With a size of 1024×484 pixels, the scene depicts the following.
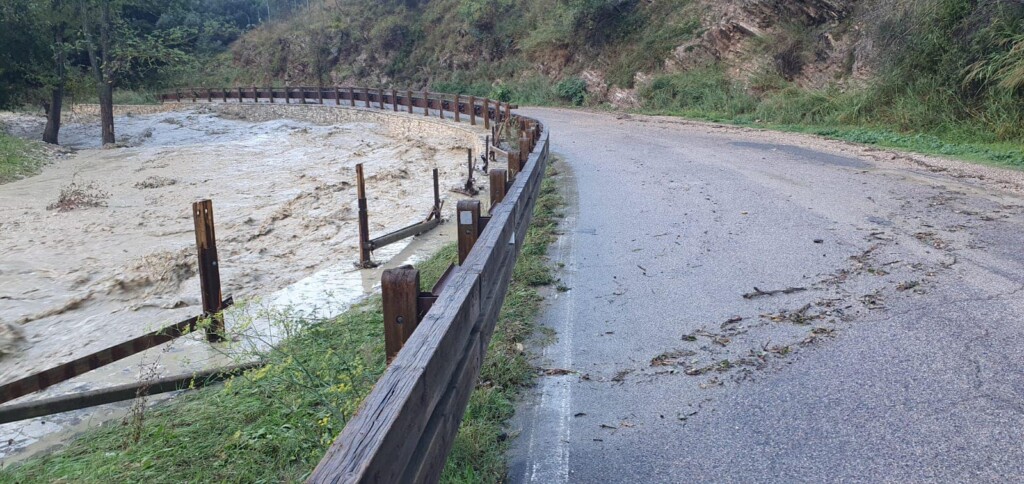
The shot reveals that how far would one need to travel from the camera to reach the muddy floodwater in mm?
8039

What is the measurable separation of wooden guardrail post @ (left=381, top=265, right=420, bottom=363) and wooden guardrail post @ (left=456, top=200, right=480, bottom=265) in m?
1.67

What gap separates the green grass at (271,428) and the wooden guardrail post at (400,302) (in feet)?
1.28

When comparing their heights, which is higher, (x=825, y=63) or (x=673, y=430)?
(x=825, y=63)

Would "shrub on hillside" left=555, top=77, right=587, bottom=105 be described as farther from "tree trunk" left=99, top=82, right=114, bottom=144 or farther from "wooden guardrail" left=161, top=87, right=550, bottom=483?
"wooden guardrail" left=161, top=87, right=550, bottom=483

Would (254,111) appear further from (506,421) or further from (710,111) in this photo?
(506,421)

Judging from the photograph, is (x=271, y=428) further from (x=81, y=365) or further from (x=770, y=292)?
(x=770, y=292)

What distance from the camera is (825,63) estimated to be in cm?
2284

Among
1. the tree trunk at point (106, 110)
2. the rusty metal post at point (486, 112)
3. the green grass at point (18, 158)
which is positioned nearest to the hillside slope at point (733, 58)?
the rusty metal post at point (486, 112)

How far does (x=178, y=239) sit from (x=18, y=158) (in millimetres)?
14309

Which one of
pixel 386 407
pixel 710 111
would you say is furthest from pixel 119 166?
pixel 386 407

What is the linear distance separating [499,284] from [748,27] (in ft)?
81.2

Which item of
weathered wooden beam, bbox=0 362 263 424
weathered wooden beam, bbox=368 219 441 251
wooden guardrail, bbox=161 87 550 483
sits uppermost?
wooden guardrail, bbox=161 87 550 483

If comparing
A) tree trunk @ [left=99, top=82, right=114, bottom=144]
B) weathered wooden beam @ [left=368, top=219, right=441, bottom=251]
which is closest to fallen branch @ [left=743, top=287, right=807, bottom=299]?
weathered wooden beam @ [left=368, top=219, right=441, bottom=251]

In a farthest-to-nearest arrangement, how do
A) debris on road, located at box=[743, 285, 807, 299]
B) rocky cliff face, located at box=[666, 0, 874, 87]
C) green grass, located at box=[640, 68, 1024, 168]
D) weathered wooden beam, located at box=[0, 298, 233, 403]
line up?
rocky cliff face, located at box=[666, 0, 874, 87]
green grass, located at box=[640, 68, 1024, 168]
debris on road, located at box=[743, 285, 807, 299]
weathered wooden beam, located at box=[0, 298, 233, 403]
